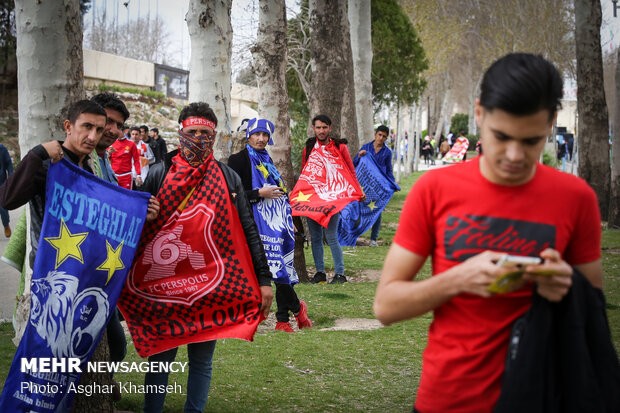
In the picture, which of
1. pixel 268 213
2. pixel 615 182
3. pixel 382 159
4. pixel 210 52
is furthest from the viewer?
pixel 615 182

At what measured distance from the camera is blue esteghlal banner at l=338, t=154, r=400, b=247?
12508 mm

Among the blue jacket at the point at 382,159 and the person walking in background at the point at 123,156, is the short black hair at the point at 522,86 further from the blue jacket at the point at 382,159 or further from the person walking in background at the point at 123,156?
the person walking in background at the point at 123,156

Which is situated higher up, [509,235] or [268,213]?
[509,235]

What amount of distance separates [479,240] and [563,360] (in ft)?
1.50

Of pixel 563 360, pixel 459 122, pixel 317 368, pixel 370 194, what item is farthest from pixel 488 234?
pixel 459 122

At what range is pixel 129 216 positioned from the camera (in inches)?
169

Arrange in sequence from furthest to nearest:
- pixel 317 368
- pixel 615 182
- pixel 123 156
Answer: pixel 615 182
pixel 123 156
pixel 317 368

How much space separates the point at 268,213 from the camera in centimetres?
761

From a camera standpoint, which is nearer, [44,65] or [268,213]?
Answer: [44,65]

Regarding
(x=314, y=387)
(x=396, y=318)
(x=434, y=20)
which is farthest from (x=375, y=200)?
(x=434, y=20)

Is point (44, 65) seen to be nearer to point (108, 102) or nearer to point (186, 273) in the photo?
point (108, 102)

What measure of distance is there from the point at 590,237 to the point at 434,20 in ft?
114

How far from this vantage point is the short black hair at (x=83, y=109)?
420 centimetres

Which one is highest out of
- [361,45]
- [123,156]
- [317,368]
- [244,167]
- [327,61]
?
[361,45]
